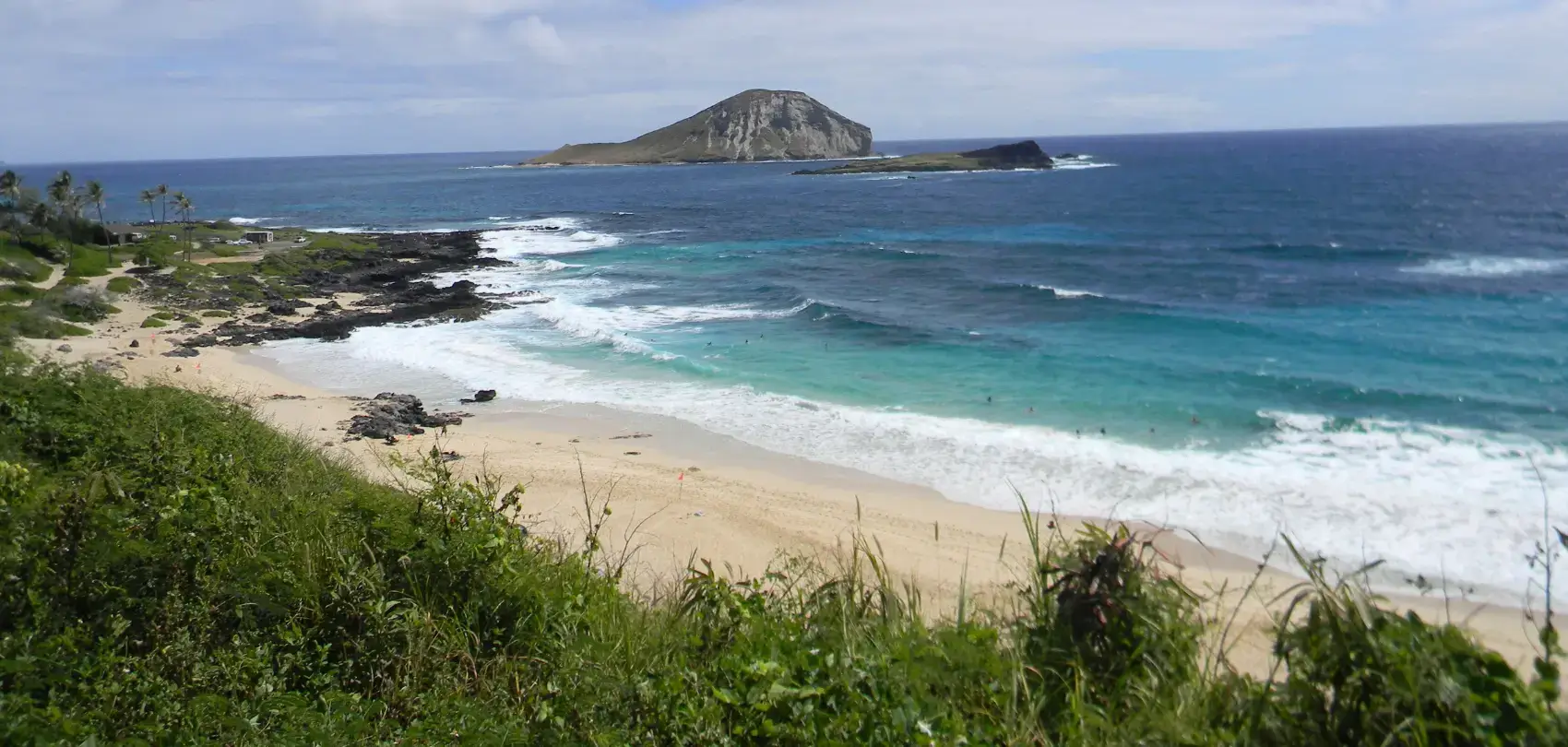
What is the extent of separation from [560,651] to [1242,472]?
13.3 m

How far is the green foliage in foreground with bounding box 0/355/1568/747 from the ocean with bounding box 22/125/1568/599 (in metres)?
6.94

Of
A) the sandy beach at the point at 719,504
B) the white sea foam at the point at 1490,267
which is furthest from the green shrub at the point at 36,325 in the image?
Answer: the white sea foam at the point at 1490,267

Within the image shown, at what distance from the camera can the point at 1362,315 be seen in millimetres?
27109

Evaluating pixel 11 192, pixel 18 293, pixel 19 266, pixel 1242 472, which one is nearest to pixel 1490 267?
pixel 1242 472

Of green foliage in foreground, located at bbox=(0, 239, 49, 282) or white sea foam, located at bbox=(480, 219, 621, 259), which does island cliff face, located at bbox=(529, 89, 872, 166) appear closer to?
white sea foam, located at bbox=(480, 219, 621, 259)

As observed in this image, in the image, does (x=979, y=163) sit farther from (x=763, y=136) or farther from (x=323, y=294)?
(x=323, y=294)

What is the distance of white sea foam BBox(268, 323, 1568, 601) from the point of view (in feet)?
40.9

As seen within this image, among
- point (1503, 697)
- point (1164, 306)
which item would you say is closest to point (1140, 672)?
point (1503, 697)

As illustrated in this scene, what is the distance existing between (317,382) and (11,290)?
1392 centimetres

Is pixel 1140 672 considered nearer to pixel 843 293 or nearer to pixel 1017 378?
pixel 1017 378

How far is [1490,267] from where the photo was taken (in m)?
34.6

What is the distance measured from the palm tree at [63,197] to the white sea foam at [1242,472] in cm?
3017

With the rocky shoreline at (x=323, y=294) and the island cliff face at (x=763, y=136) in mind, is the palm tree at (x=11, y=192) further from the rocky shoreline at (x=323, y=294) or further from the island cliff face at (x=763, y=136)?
the island cliff face at (x=763, y=136)

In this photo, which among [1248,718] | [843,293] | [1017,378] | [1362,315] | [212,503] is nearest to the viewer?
[1248,718]
